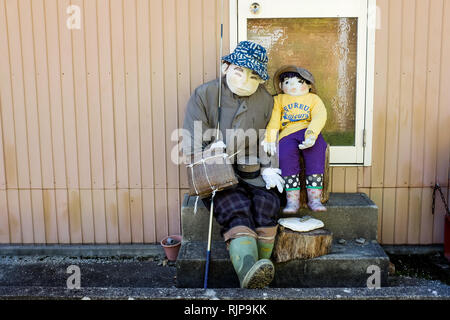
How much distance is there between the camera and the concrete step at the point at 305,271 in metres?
3.37

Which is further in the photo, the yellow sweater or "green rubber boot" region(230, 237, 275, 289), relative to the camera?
the yellow sweater

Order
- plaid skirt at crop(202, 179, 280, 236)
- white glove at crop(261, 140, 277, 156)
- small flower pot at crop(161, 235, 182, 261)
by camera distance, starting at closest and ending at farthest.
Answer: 1. plaid skirt at crop(202, 179, 280, 236)
2. white glove at crop(261, 140, 277, 156)
3. small flower pot at crop(161, 235, 182, 261)

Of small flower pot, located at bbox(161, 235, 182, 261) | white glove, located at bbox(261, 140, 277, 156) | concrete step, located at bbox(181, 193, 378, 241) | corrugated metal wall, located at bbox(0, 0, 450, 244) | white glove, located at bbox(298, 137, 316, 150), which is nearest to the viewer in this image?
white glove, located at bbox(298, 137, 316, 150)

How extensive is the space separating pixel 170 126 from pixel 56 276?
1753 mm

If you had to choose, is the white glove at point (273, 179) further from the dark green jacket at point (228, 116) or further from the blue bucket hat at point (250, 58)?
the blue bucket hat at point (250, 58)

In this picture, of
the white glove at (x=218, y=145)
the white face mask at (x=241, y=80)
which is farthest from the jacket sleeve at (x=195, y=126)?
the white face mask at (x=241, y=80)

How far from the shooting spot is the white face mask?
3.41 m

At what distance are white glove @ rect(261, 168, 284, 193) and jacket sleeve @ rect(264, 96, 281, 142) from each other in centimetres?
27

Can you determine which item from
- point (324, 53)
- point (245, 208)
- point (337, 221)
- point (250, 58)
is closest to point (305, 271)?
point (337, 221)

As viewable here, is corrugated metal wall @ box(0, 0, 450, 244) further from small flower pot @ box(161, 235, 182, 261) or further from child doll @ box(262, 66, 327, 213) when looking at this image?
child doll @ box(262, 66, 327, 213)

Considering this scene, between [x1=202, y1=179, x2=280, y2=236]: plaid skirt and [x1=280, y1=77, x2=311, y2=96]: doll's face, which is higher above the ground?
[x1=280, y1=77, x2=311, y2=96]: doll's face

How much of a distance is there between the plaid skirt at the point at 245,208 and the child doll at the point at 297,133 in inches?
9.6

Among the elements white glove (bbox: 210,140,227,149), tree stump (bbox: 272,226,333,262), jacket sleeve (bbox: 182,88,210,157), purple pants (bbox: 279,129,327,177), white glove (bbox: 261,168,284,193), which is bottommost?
tree stump (bbox: 272,226,333,262)

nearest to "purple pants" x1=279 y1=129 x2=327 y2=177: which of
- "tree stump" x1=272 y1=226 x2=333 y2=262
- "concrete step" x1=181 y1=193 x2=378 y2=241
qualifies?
"concrete step" x1=181 y1=193 x2=378 y2=241
